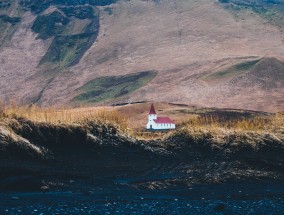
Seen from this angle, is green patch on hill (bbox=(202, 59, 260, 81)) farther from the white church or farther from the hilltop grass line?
the hilltop grass line

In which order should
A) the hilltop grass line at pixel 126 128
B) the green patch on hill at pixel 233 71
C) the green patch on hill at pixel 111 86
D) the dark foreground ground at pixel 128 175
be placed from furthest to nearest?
the green patch on hill at pixel 111 86 < the green patch on hill at pixel 233 71 < the hilltop grass line at pixel 126 128 < the dark foreground ground at pixel 128 175

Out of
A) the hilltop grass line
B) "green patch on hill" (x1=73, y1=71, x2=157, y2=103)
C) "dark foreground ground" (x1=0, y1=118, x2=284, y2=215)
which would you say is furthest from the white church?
"dark foreground ground" (x1=0, y1=118, x2=284, y2=215)

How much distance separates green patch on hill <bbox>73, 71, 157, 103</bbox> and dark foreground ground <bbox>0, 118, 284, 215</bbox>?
13999 centimetres

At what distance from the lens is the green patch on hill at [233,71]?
160500mm

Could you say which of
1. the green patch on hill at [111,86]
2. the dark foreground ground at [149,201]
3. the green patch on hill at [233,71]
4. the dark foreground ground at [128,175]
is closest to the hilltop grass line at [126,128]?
the dark foreground ground at [128,175]

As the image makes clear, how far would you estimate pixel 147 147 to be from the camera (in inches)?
1022

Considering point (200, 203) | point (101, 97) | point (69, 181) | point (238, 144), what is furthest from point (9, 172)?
point (101, 97)

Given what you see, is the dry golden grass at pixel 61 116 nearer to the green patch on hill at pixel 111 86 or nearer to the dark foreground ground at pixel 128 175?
the dark foreground ground at pixel 128 175

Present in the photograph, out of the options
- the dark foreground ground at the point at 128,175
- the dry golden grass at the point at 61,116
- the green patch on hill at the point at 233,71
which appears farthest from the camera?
the green patch on hill at the point at 233,71

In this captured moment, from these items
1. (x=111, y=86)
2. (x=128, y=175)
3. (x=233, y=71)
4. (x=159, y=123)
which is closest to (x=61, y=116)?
(x=128, y=175)

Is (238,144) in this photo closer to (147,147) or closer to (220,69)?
(147,147)

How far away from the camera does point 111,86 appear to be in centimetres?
17850

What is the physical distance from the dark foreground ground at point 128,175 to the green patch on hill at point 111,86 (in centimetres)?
13999

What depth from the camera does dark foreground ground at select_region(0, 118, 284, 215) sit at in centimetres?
2175
